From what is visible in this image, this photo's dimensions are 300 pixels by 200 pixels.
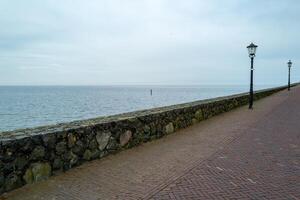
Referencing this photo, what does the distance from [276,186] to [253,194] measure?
0.58 m

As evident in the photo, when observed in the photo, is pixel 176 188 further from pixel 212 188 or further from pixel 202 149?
pixel 202 149

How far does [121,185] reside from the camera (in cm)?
528

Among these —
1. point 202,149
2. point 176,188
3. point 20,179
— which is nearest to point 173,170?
point 176,188

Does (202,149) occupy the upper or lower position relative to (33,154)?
lower

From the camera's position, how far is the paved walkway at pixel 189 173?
4879mm

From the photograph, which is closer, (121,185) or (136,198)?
(136,198)

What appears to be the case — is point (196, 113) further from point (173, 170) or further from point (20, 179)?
point (20, 179)

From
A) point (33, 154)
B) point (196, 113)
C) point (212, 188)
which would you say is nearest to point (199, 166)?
point (212, 188)

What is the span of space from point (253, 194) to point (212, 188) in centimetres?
60

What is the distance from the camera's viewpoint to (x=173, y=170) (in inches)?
241

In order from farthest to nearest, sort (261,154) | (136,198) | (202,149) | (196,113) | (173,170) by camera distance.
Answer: (196,113), (202,149), (261,154), (173,170), (136,198)

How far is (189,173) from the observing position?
19.4ft

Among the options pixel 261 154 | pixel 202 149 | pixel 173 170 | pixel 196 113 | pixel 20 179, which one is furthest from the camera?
pixel 196 113

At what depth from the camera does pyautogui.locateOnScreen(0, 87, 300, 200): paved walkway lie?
192 inches
